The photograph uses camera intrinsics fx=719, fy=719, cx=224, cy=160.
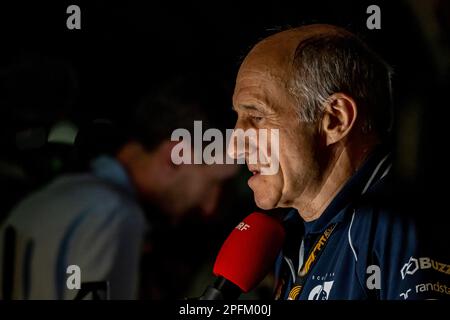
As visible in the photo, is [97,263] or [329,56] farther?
[97,263]

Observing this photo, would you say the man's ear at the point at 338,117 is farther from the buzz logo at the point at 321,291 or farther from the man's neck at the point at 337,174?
the buzz logo at the point at 321,291

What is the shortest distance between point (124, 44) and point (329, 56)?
50 centimetres

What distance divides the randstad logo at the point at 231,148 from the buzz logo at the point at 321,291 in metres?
0.25

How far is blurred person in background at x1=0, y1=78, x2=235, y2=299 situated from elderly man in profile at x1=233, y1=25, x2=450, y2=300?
7.3 inches

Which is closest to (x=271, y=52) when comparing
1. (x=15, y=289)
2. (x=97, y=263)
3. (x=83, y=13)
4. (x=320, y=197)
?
(x=320, y=197)

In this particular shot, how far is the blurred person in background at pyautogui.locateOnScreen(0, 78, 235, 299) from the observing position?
1.62 meters

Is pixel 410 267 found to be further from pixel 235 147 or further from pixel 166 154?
pixel 166 154

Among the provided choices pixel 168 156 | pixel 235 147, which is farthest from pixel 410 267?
pixel 168 156

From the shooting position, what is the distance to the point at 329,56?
1.40 meters

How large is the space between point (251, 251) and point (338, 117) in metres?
0.31

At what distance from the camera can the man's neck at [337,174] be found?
144 centimetres
